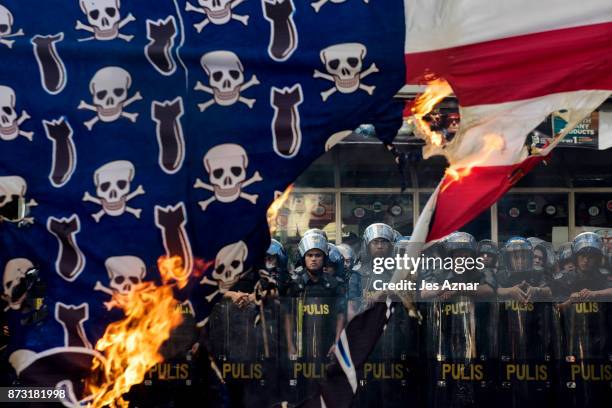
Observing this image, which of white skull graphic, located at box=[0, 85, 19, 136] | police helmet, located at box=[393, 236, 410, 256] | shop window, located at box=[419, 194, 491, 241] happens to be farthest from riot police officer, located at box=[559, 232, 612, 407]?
white skull graphic, located at box=[0, 85, 19, 136]

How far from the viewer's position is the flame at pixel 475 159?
407cm

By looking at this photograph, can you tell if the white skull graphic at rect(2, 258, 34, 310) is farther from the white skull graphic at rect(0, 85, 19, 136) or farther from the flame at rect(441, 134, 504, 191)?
the flame at rect(441, 134, 504, 191)

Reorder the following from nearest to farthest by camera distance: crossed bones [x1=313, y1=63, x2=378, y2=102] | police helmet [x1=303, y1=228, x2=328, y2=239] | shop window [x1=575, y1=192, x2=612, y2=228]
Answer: crossed bones [x1=313, y1=63, x2=378, y2=102], police helmet [x1=303, y1=228, x2=328, y2=239], shop window [x1=575, y1=192, x2=612, y2=228]

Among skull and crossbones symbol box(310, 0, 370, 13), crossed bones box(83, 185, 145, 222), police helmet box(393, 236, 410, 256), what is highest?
skull and crossbones symbol box(310, 0, 370, 13)

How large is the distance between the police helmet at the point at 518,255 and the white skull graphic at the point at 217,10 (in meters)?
3.87

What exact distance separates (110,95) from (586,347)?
4.42 m

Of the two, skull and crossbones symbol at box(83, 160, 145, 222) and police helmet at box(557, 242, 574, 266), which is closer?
skull and crossbones symbol at box(83, 160, 145, 222)

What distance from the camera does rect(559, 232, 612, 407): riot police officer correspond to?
6.97 m

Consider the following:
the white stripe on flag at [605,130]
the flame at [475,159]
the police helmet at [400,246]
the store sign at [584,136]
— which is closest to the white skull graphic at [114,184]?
the flame at [475,159]

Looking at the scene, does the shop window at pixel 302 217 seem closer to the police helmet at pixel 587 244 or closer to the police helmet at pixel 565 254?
the police helmet at pixel 565 254

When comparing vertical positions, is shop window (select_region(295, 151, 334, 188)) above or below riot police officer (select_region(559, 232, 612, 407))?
above

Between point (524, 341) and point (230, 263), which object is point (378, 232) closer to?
point (524, 341)

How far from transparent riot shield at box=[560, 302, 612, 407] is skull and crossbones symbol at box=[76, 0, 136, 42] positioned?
4.31 metres

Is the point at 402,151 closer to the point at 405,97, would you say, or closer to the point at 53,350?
the point at 405,97
